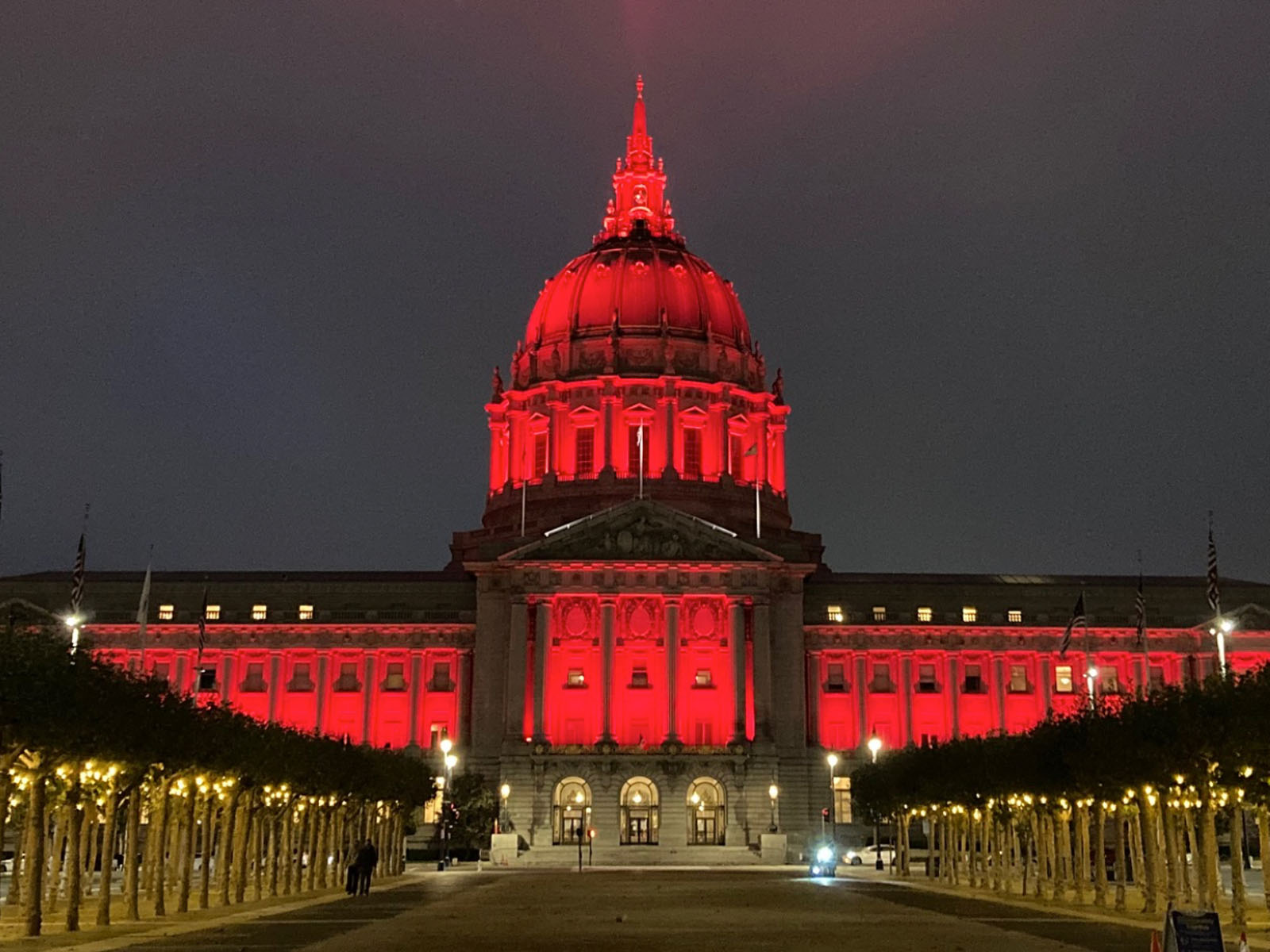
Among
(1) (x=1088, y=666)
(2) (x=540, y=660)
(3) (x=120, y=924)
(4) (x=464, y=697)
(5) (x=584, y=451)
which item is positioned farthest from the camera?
(5) (x=584, y=451)

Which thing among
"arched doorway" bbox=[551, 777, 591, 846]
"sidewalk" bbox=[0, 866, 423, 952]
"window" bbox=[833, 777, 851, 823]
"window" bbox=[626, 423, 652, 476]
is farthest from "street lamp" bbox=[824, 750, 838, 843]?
"sidewalk" bbox=[0, 866, 423, 952]

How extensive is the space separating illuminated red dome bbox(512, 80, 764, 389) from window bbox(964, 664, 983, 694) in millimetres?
38406

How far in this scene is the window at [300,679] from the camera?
477ft

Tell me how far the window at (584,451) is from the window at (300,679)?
32.1 metres

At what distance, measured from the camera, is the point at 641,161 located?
189m

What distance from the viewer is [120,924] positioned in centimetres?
5050

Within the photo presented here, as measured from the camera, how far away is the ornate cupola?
15850 centimetres

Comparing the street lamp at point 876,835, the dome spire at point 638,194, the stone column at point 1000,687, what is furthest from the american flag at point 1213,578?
the dome spire at point 638,194

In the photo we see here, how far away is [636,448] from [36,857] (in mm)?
117653

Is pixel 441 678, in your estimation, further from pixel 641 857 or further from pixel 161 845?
pixel 161 845

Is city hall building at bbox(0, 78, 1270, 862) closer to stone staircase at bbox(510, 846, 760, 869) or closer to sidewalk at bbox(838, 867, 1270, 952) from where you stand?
stone staircase at bbox(510, 846, 760, 869)

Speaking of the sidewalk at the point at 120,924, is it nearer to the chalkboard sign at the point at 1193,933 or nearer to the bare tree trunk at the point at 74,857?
the bare tree trunk at the point at 74,857

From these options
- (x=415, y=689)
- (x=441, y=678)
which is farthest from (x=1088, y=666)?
(x=415, y=689)

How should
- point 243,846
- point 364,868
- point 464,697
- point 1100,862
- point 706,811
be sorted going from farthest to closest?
point 464,697 < point 706,811 < point 364,868 < point 243,846 < point 1100,862
